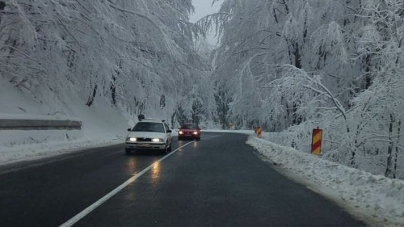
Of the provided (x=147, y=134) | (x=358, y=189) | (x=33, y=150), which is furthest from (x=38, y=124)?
(x=358, y=189)

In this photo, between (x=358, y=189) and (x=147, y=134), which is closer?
(x=358, y=189)

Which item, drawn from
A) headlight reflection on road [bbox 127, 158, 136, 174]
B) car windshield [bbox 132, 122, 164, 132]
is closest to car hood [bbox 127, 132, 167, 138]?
car windshield [bbox 132, 122, 164, 132]

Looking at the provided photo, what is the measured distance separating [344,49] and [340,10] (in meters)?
2.85

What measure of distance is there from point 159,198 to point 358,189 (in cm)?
408

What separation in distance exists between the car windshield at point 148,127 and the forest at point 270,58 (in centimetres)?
281

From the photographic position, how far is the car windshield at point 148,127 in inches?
803

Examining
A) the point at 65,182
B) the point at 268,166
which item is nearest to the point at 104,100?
the point at 268,166

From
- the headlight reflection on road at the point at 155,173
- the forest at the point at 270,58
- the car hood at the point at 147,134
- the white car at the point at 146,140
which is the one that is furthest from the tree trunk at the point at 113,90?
the headlight reflection on road at the point at 155,173

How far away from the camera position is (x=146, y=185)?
993cm

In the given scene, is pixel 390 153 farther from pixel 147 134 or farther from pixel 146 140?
pixel 147 134

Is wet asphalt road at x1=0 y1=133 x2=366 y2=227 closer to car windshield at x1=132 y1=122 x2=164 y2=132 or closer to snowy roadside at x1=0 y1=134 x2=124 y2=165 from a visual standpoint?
snowy roadside at x1=0 y1=134 x2=124 y2=165

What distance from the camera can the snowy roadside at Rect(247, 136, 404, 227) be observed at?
23.0 feet

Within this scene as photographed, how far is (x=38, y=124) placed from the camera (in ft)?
68.1

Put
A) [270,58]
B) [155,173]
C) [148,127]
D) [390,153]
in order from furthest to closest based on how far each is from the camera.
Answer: [270,58], [148,127], [390,153], [155,173]
